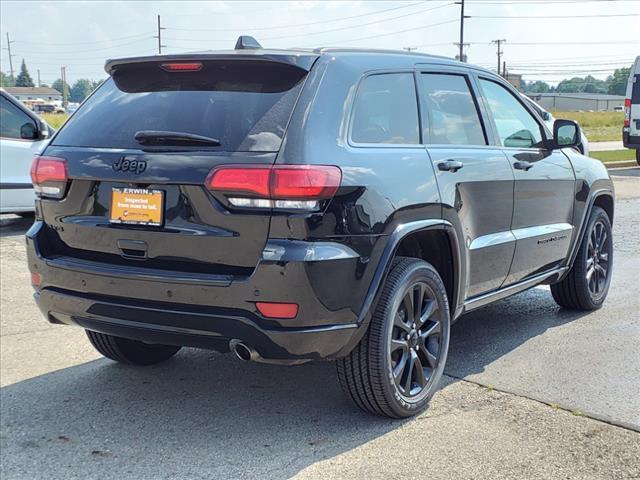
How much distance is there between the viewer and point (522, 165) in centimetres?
482

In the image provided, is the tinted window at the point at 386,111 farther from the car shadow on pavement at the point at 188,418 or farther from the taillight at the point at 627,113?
the taillight at the point at 627,113

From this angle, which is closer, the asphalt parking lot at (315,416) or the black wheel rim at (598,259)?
the asphalt parking lot at (315,416)

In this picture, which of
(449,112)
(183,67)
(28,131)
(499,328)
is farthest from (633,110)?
(183,67)

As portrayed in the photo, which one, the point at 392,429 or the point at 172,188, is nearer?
the point at 172,188

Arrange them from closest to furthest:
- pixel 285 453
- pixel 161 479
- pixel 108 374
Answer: pixel 161 479, pixel 285 453, pixel 108 374

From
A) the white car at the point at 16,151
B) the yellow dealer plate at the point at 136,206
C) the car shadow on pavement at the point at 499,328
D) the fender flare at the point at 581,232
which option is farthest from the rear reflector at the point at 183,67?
the white car at the point at 16,151

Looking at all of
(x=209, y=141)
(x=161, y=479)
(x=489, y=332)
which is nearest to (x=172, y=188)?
(x=209, y=141)

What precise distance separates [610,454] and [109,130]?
2780mm

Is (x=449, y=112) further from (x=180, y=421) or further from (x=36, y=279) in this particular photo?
(x=36, y=279)

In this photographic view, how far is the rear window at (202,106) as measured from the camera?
337 cm

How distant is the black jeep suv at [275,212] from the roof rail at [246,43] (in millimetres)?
316

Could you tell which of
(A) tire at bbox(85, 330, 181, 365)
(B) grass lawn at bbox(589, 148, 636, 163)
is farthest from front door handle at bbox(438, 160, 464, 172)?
(B) grass lawn at bbox(589, 148, 636, 163)

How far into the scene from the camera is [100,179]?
11.8 ft

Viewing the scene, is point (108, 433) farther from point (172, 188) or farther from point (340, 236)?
point (340, 236)
